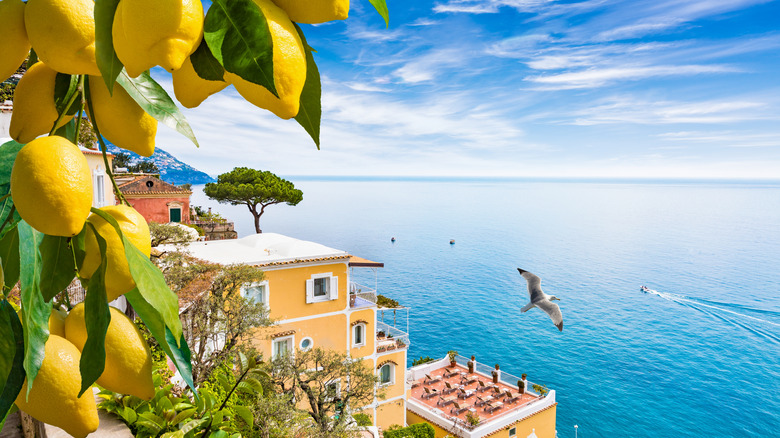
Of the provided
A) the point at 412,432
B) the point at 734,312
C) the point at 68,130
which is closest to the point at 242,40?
the point at 68,130

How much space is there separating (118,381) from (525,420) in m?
18.9

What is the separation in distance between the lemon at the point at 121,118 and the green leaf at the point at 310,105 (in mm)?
193

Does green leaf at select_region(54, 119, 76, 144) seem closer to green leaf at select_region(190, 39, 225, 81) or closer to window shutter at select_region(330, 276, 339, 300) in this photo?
green leaf at select_region(190, 39, 225, 81)

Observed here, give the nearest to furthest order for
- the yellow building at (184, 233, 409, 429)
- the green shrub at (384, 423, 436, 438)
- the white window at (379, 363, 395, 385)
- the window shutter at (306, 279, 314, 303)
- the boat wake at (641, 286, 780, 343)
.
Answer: the yellow building at (184, 233, 409, 429)
the green shrub at (384, 423, 436, 438)
the window shutter at (306, 279, 314, 303)
the white window at (379, 363, 395, 385)
the boat wake at (641, 286, 780, 343)

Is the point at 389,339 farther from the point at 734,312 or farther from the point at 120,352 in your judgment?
the point at 734,312

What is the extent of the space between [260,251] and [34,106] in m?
12.4

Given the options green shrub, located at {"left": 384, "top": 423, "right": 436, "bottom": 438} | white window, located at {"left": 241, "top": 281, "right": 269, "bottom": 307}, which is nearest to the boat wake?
green shrub, located at {"left": 384, "top": 423, "right": 436, "bottom": 438}

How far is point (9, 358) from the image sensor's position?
349 mm

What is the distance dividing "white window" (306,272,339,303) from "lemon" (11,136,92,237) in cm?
1215

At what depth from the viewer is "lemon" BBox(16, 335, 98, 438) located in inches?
14.3

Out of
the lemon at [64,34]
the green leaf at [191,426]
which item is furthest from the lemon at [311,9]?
the green leaf at [191,426]

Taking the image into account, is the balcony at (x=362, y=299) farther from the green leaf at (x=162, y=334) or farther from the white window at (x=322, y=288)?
the green leaf at (x=162, y=334)

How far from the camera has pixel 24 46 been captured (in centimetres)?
32

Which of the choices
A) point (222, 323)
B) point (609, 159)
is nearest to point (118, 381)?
point (222, 323)
